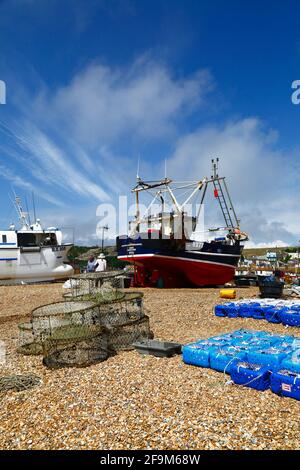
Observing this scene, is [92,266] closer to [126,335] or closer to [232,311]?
[232,311]

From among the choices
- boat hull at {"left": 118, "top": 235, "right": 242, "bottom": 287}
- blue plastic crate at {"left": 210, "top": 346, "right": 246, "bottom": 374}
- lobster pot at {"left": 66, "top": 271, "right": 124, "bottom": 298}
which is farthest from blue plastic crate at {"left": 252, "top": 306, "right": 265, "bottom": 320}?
boat hull at {"left": 118, "top": 235, "right": 242, "bottom": 287}

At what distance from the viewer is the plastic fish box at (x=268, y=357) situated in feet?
20.5

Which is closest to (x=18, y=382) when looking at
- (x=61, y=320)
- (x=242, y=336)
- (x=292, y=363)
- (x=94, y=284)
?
(x=61, y=320)

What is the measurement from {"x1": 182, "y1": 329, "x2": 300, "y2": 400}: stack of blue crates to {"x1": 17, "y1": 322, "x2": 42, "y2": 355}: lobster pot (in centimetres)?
382

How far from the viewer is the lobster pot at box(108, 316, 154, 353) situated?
859 cm

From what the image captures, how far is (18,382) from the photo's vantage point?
254 inches

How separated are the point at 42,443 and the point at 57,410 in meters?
0.82

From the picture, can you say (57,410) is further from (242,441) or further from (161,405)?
(242,441)

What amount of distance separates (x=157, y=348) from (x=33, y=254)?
2230 centimetres

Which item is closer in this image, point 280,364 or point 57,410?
point 57,410

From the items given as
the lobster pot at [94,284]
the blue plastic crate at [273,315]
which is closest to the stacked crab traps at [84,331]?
the lobster pot at [94,284]

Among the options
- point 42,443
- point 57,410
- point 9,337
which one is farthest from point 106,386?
point 9,337

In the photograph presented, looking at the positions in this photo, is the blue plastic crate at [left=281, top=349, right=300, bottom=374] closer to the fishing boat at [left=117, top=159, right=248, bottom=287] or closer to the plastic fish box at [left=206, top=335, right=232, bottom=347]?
the plastic fish box at [left=206, top=335, right=232, bottom=347]

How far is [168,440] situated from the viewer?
14.1 ft
